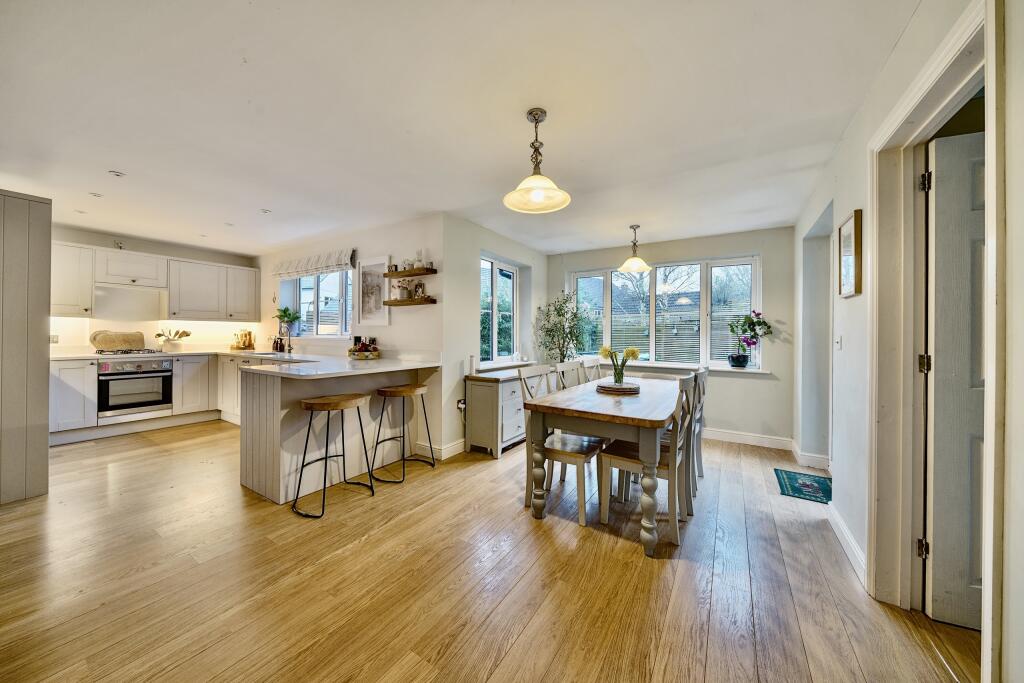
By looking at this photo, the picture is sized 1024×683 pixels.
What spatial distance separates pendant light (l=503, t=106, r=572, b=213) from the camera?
1975 mm

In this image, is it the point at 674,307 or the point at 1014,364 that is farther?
the point at 674,307

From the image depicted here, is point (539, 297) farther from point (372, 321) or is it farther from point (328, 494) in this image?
point (328, 494)

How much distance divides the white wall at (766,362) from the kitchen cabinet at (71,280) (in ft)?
23.4

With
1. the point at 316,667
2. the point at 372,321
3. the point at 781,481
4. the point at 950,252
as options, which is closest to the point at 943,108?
the point at 950,252

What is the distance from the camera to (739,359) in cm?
436

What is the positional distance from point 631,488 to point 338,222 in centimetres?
391

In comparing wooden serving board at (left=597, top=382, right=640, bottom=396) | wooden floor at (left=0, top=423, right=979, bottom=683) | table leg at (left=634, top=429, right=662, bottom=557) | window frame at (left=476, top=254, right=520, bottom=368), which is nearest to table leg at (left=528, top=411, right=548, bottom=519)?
wooden floor at (left=0, top=423, right=979, bottom=683)

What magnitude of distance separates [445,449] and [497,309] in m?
1.88


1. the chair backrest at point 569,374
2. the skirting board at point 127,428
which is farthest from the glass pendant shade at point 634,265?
the skirting board at point 127,428

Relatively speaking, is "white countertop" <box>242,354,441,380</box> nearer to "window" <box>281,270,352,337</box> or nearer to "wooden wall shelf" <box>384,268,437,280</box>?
"wooden wall shelf" <box>384,268,437,280</box>

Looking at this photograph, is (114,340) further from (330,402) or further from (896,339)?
(896,339)

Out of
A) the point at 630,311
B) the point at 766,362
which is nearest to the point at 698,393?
the point at 766,362

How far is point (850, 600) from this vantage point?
1.80 m

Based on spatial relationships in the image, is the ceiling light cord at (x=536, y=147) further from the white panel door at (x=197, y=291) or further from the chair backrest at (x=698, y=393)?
the white panel door at (x=197, y=291)
